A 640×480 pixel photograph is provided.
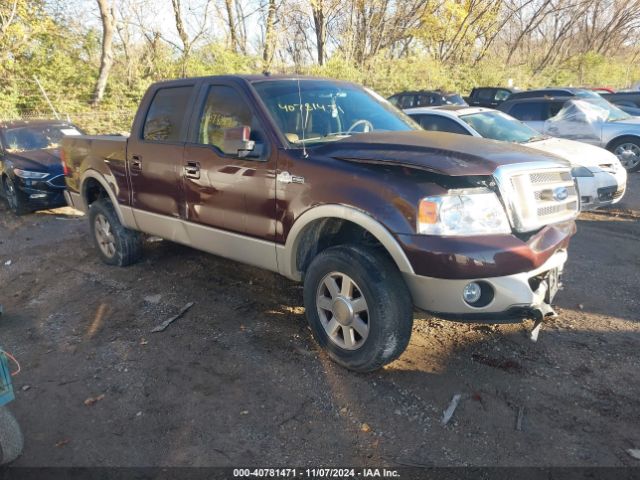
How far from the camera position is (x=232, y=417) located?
3006mm

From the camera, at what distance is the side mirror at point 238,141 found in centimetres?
356

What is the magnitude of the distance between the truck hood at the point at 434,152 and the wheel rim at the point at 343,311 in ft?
2.68

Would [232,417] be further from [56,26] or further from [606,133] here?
[56,26]

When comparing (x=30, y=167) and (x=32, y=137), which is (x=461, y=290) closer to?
(x=30, y=167)

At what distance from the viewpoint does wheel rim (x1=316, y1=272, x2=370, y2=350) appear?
10.6 feet

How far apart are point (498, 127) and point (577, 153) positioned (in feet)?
3.92

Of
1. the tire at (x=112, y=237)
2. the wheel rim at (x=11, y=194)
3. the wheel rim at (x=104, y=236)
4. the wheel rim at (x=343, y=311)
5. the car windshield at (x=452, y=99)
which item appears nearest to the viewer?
the wheel rim at (x=343, y=311)

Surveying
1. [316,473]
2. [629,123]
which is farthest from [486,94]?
[316,473]

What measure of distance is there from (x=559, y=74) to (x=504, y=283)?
3455 centimetres

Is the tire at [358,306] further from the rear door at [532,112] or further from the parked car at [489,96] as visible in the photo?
the parked car at [489,96]

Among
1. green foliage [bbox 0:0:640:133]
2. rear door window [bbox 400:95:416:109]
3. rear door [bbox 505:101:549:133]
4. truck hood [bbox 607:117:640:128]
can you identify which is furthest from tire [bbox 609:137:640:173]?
green foliage [bbox 0:0:640:133]

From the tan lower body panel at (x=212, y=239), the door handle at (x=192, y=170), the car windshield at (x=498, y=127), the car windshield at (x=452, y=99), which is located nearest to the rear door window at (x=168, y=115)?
the door handle at (x=192, y=170)

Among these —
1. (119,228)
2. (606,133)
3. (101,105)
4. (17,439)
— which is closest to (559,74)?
(606,133)

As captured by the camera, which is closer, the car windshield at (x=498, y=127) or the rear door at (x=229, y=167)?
the rear door at (x=229, y=167)
